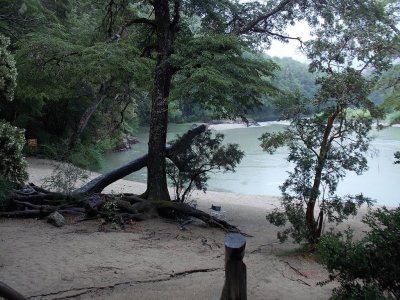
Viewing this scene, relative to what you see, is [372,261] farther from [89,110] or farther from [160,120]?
[89,110]

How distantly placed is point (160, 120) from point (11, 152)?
16.1ft

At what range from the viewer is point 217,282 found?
4.81 meters

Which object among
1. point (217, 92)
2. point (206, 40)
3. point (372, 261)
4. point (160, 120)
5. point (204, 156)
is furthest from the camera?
point (204, 156)

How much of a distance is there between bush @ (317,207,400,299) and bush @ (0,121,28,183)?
10.2 ft

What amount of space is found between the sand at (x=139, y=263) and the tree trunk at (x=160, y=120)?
3.20 feet

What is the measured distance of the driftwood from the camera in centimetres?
784

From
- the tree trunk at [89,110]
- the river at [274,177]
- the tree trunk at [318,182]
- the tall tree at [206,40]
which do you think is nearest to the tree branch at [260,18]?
the tall tree at [206,40]

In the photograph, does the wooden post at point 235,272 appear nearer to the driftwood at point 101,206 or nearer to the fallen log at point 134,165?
the driftwood at point 101,206

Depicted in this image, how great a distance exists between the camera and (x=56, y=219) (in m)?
7.36

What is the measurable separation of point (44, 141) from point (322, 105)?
1673 cm

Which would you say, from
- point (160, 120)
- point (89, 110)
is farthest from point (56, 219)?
point (89, 110)

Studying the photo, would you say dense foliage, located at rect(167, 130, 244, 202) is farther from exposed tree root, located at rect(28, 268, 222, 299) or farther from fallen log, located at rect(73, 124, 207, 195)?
exposed tree root, located at rect(28, 268, 222, 299)

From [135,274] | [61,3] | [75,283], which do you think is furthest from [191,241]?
[61,3]

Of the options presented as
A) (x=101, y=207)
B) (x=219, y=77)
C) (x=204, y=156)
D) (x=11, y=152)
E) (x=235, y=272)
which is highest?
(x=219, y=77)
